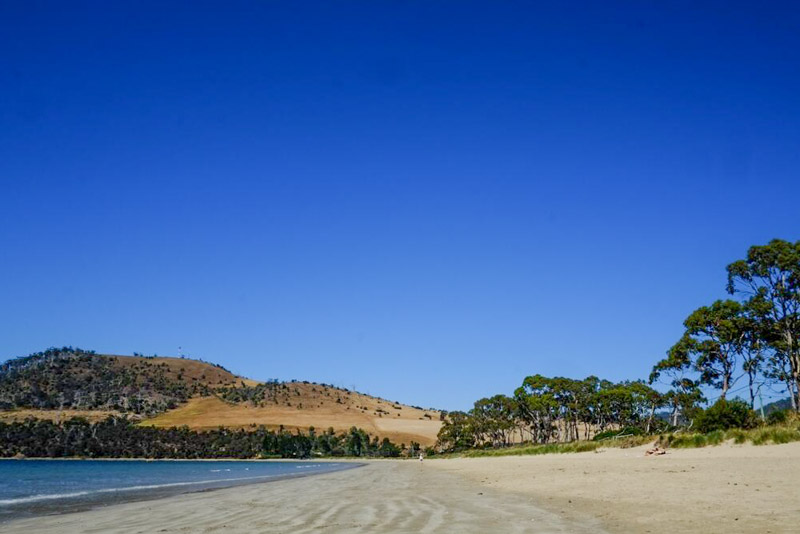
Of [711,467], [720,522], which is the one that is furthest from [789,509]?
→ [711,467]

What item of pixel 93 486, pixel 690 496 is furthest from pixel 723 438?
pixel 93 486

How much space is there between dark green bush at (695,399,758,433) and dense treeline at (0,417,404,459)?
110 metres

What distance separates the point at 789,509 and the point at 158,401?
7730 inches

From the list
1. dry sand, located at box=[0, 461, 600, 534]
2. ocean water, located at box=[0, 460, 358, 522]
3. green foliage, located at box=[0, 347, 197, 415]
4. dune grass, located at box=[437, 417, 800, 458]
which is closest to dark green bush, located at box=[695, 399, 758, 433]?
dune grass, located at box=[437, 417, 800, 458]

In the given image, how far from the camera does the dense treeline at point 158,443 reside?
136 m

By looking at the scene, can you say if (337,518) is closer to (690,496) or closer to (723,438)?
(690,496)

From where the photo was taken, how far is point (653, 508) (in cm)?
1116

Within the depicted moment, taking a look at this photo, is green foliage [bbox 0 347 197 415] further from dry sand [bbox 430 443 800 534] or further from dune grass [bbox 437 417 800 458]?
dry sand [bbox 430 443 800 534]

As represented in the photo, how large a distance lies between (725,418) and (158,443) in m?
133

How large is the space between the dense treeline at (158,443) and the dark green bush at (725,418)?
110 meters

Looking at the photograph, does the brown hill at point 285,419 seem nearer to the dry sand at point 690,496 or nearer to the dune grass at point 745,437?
the dune grass at point 745,437

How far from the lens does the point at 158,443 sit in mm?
141375

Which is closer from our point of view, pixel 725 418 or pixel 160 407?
pixel 725 418

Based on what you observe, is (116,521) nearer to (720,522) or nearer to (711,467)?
(720,522)
